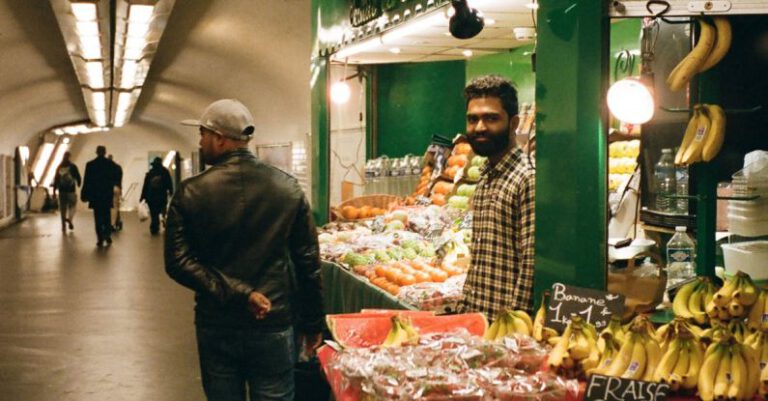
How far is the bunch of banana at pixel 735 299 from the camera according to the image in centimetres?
327

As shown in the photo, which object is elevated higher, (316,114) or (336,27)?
(336,27)

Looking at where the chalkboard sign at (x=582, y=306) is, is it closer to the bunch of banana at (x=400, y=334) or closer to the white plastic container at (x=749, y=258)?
the bunch of banana at (x=400, y=334)

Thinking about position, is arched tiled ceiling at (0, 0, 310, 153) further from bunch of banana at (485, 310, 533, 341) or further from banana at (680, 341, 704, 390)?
banana at (680, 341, 704, 390)

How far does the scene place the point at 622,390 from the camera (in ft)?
8.39

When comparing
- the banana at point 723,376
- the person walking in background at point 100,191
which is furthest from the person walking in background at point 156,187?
the banana at point 723,376

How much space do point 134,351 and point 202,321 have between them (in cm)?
382

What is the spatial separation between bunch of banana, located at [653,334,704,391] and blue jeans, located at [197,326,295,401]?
1728 millimetres

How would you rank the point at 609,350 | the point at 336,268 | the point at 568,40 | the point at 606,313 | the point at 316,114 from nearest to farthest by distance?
1. the point at 609,350
2. the point at 606,313
3. the point at 568,40
4. the point at 336,268
5. the point at 316,114

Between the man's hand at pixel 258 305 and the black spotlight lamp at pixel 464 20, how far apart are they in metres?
2.37

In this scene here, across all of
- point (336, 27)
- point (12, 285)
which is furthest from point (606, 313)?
point (12, 285)

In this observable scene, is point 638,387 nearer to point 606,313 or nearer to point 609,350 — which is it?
point 609,350

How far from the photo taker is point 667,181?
5.71 meters

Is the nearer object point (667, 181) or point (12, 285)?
point (667, 181)

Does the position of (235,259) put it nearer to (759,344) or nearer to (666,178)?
(759,344)
